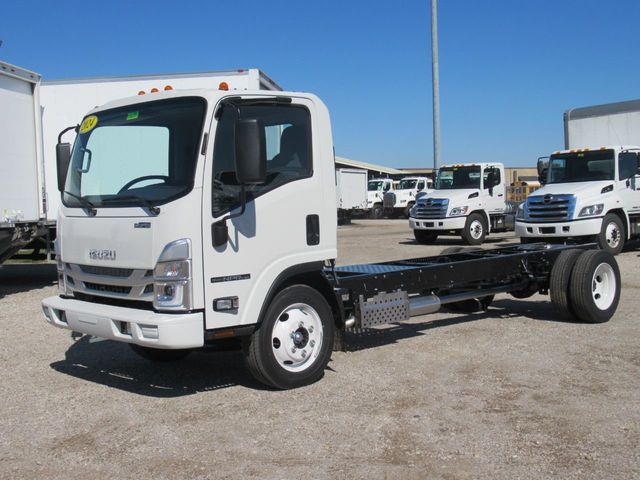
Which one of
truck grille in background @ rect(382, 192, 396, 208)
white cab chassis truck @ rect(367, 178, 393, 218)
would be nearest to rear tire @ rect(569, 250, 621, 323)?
truck grille in background @ rect(382, 192, 396, 208)

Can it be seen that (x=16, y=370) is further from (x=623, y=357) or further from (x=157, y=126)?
(x=623, y=357)

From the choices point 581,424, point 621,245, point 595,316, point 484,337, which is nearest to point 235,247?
point 581,424

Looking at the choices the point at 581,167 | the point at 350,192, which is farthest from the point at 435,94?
the point at 350,192

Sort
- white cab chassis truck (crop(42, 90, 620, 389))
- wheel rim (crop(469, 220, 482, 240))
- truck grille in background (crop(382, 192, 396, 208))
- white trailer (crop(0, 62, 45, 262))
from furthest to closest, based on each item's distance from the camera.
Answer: truck grille in background (crop(382, 192, 396, 208))
wheel rim (crop(469, 220, 482, 240))
white trailer (crop(0, 62, 45, 262))
white cab chassis truck (crop(42, 90, 620, 389))

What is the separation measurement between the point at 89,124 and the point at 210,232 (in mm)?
1773

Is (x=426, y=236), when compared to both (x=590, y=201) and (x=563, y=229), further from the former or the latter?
(x=590, y=201)

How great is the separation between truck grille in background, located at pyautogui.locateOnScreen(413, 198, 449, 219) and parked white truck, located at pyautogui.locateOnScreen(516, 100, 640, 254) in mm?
3490

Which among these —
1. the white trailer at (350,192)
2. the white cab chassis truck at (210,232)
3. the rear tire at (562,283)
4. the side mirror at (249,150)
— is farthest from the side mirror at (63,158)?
the white trailer at (350,192)

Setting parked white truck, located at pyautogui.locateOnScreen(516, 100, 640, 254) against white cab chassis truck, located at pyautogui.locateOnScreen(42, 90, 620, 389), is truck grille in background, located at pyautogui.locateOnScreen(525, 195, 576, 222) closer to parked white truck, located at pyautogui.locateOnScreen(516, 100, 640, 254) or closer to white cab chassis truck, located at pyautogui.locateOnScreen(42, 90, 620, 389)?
parked white truck, located at pyautogui.locateOnScreen(516, 100, 640, 254)

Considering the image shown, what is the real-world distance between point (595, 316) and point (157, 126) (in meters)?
5.76

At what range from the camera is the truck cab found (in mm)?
16078

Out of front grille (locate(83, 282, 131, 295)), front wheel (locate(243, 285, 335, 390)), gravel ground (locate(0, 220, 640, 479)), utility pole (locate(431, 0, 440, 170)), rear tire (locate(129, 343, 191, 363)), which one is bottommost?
gravel ground (locate(0, 220, 640, 479))

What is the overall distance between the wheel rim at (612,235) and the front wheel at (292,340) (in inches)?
472

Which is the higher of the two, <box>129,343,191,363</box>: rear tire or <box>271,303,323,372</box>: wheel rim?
<box>271,303,323,372</box>: wheel rim
